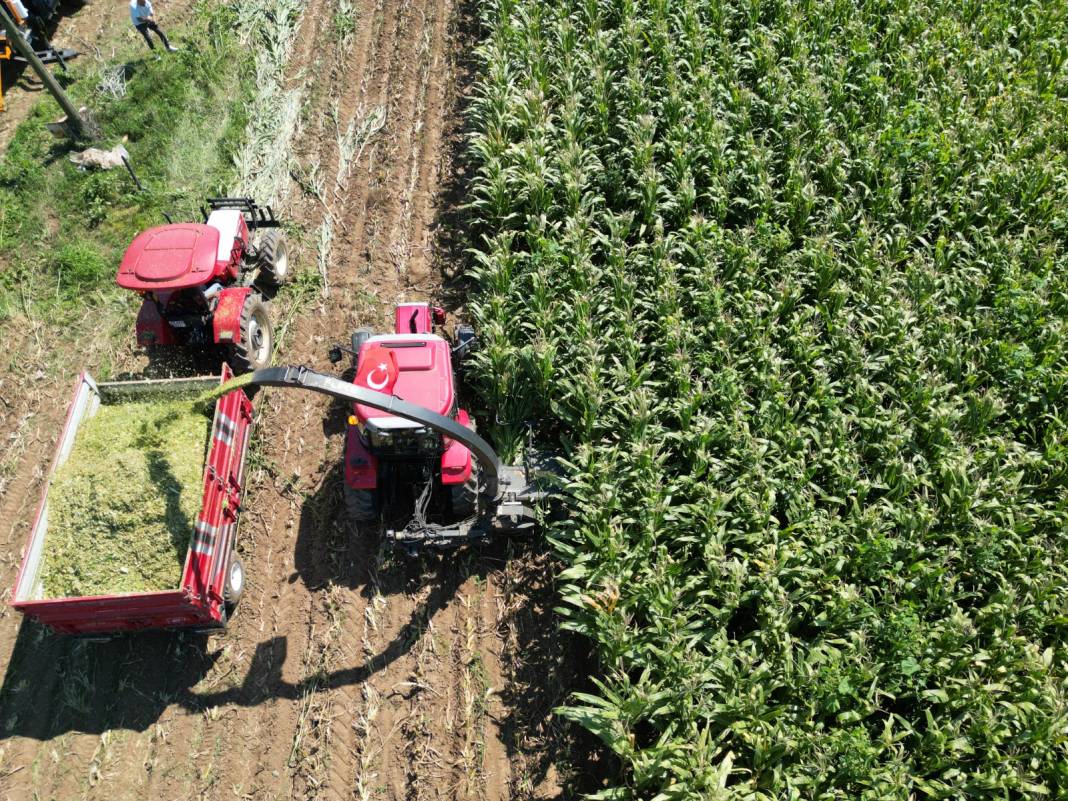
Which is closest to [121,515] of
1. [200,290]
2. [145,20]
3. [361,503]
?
[361,503]

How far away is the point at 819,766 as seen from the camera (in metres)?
5.77

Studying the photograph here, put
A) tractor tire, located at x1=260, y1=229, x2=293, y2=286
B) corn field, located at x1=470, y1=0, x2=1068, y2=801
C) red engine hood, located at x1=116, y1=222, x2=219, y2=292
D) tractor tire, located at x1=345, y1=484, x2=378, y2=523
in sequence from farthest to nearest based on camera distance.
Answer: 1. tractor tire, located at x1=260, y1=229, x2=293, y2=286
2. red engine hood, located at x1=116, y1=222, x2=219, y2=292
3. tractor tire, located at x1=345, y1=484, x2=378, y2=523
4. corn field, located at x1=470, y1=0, x2=1068, y2=801

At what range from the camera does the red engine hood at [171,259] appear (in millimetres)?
8125

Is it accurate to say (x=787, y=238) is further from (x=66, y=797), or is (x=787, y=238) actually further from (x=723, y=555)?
(x=66, y=797)

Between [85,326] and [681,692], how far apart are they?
9166mm

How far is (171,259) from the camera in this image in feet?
27.2

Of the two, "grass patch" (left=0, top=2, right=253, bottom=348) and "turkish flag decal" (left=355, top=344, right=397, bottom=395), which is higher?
"grass patch" (left=0, top=2, right=253, bottom=348)

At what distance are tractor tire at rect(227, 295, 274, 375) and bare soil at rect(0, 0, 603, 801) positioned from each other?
17.0 inches

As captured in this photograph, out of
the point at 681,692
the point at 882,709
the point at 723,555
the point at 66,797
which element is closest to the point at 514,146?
the point at 723,555

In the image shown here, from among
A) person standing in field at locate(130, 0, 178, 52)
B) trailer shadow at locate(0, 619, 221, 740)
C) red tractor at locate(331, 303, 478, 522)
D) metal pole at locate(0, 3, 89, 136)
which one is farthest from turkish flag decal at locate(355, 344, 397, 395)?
person standing in field at locate(130, 0, 178, 52)

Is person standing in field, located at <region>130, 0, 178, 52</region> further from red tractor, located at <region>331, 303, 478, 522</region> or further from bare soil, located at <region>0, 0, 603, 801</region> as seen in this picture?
red tractor, located at <region>331, 303, 478, 522</region>

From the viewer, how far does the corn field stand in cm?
622

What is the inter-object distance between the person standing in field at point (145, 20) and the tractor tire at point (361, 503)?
10.5 metres

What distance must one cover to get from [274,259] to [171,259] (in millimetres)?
1751
